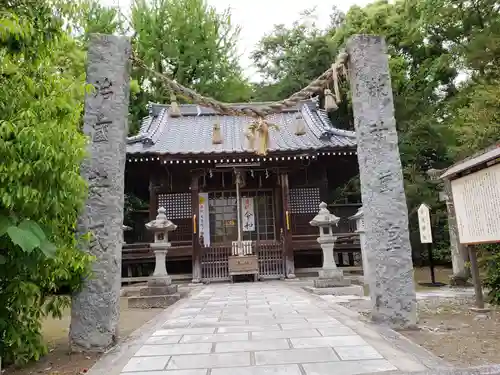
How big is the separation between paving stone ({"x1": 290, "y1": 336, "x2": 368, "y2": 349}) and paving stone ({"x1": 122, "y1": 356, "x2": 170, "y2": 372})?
1334 mm

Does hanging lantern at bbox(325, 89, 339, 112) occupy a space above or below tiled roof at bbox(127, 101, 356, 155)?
below

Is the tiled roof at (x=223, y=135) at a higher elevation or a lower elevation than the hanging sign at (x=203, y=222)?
higher

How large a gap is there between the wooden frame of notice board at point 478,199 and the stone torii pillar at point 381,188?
1347 millimetres

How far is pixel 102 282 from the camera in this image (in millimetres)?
4371

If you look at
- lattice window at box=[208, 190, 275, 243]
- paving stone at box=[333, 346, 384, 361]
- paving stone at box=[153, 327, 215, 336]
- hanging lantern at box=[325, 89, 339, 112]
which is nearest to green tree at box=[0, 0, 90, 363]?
paving stone at box=[153, 327, 215, 336]

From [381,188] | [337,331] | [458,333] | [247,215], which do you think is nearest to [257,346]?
[337,331]

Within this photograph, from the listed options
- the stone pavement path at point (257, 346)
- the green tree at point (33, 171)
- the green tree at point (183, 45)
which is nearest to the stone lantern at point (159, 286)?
the stone pavement path at point (257, 346)

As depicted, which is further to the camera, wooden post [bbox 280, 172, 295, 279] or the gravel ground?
wooden post [bbox 280, 172, 295, 279]

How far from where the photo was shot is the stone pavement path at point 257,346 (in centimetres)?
324

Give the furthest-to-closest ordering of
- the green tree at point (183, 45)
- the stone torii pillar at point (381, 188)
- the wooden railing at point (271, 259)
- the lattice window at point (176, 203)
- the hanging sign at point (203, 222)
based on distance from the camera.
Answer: the green tree at point (183, 45) → the lattice window at point (176, 203) → the hanging sign at point (203, 222) → the wooden railing at point (271, 259) → the stone torii pillar at point (381, 188)

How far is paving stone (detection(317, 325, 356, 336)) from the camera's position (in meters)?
4.39

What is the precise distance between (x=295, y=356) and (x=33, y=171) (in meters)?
2.88

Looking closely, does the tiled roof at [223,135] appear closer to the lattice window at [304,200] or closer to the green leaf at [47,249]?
the lattice window at [304,200]

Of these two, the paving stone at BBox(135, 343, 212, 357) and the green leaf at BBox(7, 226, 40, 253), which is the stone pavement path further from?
the green leaf at BBox(7, 226, 40, 253)
